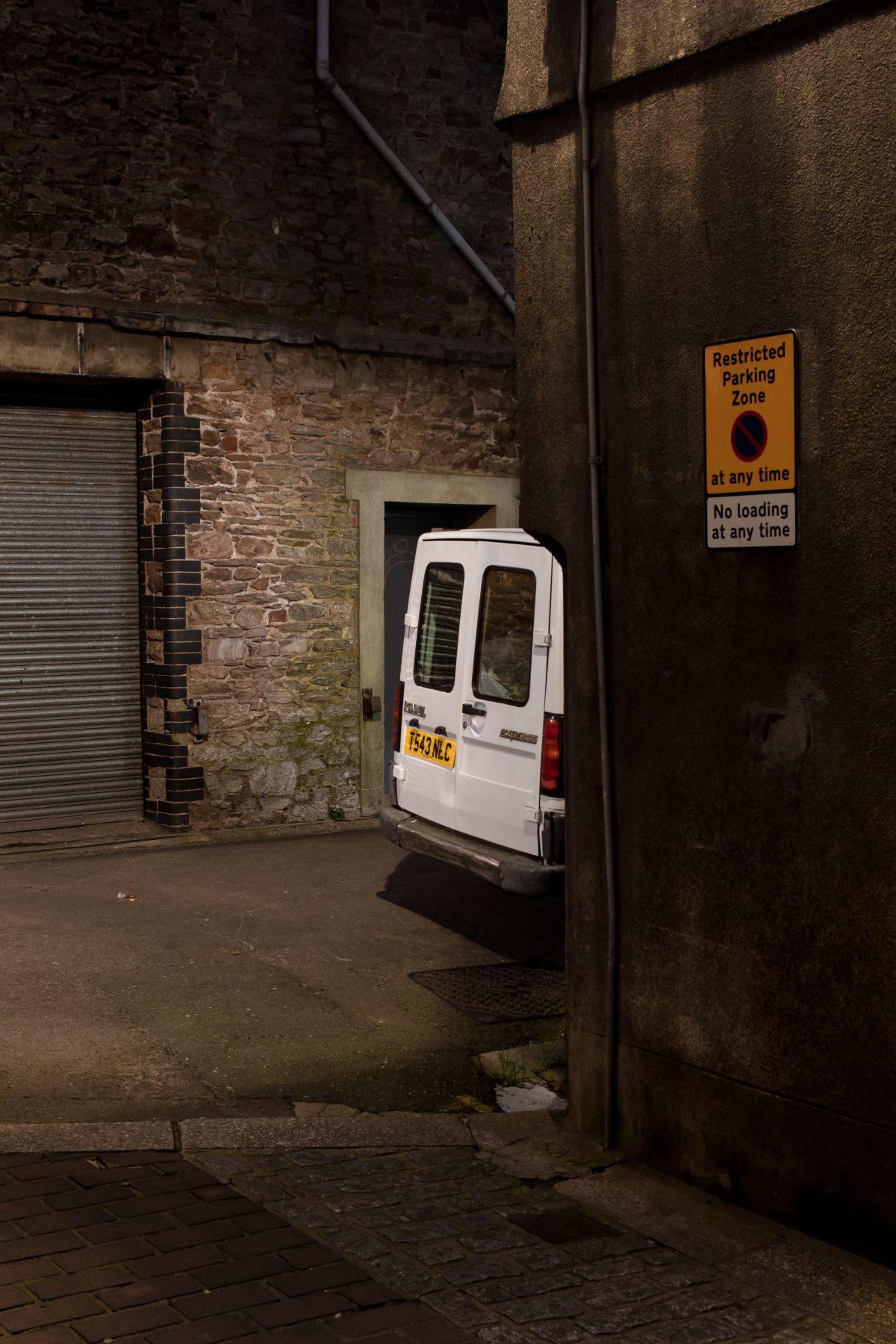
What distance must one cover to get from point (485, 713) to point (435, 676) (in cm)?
71

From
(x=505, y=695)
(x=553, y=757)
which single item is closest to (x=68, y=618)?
(x=505, y=695)

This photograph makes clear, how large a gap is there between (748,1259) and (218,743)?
7740 millimetres

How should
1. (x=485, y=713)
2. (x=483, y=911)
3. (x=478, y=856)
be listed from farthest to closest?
(x=483, y=911) < (x=485, y=713) < (x=478, y=856)

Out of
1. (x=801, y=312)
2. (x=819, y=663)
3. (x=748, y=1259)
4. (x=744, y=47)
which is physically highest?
(x=744, y=47)

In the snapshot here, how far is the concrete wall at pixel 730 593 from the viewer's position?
4188mm

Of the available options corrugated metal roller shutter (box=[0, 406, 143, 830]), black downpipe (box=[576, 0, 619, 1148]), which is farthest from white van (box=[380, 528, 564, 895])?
corrugated metal roller shutter (box=[0, 406, 143, 830])

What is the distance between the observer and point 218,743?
37.3 ft

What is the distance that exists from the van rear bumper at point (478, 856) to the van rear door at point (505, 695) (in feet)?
0.27

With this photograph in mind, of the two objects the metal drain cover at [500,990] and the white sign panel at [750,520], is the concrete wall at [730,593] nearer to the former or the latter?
the white sign panel at [750,520]

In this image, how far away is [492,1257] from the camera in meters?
4.21

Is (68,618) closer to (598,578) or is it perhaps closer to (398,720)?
(398,720)

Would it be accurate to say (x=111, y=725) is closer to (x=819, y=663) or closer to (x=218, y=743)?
(x=218, y=743)

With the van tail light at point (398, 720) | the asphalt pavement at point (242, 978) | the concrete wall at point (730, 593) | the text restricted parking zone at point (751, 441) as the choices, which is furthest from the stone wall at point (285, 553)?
the text restricted parking zone at point (751, 441)

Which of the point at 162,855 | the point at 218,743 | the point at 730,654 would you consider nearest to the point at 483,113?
the point at 218,743
